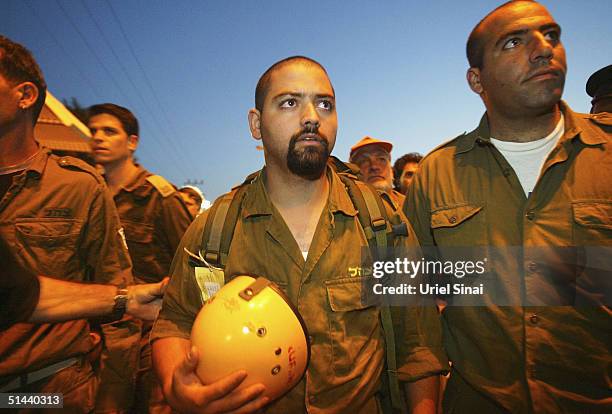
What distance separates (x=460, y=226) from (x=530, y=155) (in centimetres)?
69

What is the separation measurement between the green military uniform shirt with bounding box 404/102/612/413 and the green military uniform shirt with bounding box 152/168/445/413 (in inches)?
13.8

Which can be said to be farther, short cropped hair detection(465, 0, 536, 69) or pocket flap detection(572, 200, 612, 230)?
short cropped hair detection(465, 0, 536, 69)

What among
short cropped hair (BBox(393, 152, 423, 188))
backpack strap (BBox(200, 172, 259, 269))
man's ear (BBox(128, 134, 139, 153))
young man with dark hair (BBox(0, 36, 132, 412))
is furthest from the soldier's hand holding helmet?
short cropped hair (BBox(393, 152, 423, 188))

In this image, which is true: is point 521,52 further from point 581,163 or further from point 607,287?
point 607,287

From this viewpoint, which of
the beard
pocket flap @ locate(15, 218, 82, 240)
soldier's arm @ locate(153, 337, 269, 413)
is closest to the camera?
soldier's arm @ locate(153, 337, 269, 413)

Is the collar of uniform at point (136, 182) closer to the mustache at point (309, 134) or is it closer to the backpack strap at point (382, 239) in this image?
the mustache at point (309, 134)

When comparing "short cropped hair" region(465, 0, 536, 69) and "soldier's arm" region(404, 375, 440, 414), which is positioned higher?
"short cropped hair" region(465, 0, 536, 69)

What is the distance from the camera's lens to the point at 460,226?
221cm

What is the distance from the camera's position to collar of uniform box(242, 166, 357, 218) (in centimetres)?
215

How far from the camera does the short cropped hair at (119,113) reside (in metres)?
4.67

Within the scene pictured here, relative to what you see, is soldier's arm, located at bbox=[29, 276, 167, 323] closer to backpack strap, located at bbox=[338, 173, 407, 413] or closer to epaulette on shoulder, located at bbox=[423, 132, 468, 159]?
backpack strap, located at bbox=[338, 173, 407, 413]

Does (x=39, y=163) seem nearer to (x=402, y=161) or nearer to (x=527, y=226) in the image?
(x=527, y=226)

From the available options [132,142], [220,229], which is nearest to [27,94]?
[220,229]

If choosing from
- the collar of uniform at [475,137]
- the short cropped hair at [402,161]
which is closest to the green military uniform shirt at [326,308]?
the collar of uniform at [475,137]
